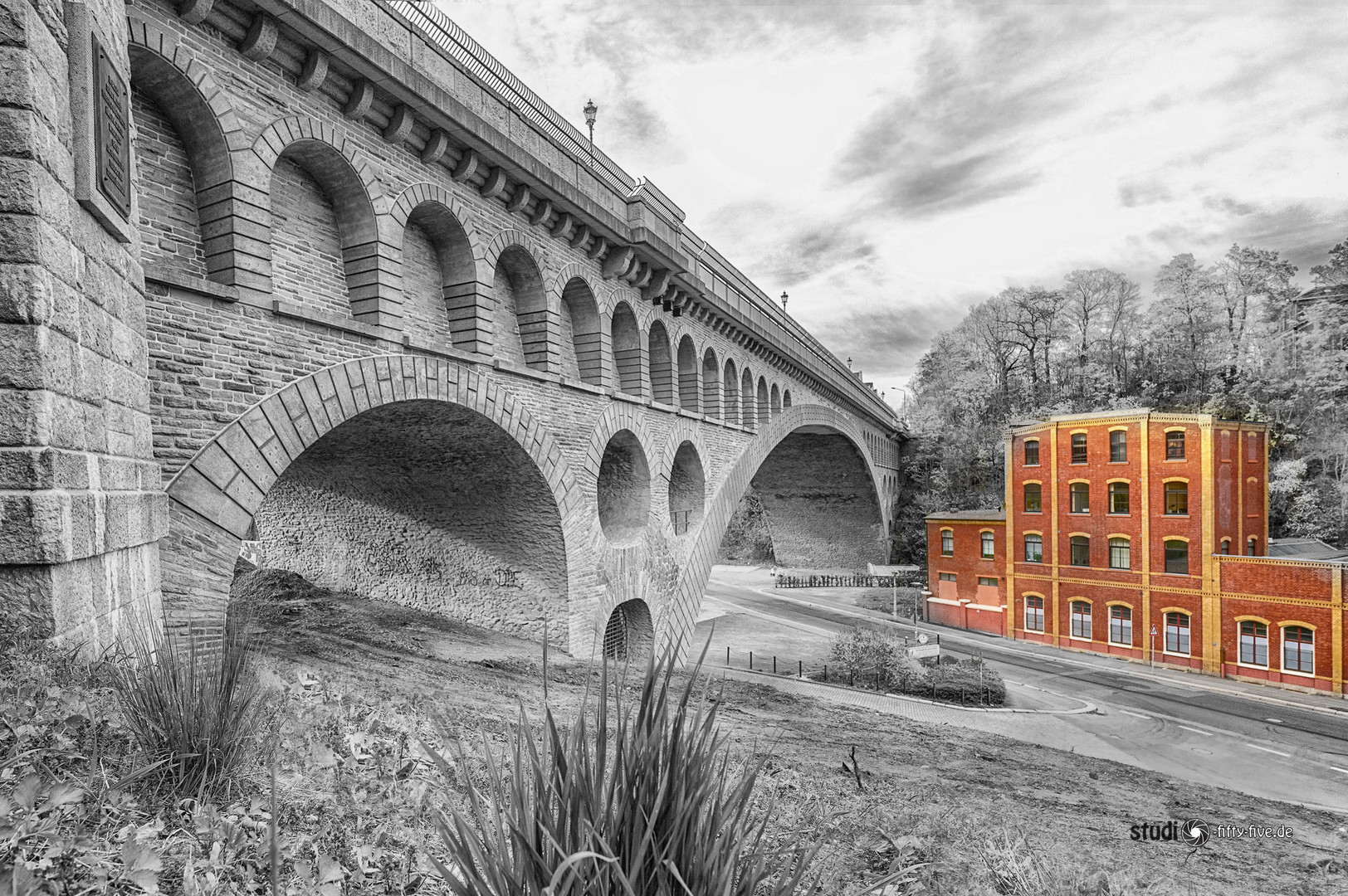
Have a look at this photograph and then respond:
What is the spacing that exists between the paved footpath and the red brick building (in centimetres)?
1028

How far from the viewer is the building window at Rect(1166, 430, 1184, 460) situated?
26625 millimetres

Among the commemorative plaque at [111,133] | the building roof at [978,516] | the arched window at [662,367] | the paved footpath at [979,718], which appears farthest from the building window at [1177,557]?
the commemorative plaque at [111,133]

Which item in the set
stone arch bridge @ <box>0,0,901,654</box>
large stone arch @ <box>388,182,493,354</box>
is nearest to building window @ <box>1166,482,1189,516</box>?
stone arch bridge @ <box>0,0,901,654</box>

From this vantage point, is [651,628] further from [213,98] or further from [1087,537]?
[1087,537]

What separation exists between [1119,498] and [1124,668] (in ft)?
21.7

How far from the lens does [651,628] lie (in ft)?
56.2

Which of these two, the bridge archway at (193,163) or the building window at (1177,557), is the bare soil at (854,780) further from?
the building window at (1177,557)

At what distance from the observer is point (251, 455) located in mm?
7766

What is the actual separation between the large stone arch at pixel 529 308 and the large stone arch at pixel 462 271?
1.13 metres

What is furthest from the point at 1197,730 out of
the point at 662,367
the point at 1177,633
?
the point at 662,367

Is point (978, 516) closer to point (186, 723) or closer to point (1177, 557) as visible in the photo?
point (1177, 557)

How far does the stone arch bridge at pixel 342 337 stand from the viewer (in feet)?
14.5

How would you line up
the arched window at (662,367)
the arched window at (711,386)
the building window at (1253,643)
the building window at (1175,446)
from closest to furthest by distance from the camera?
1. the arched window at (662,367)
2. the arched window at (711,386)
3. the building window at (1253,643)
4. the building window at (1175,446)

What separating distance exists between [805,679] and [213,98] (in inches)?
774
